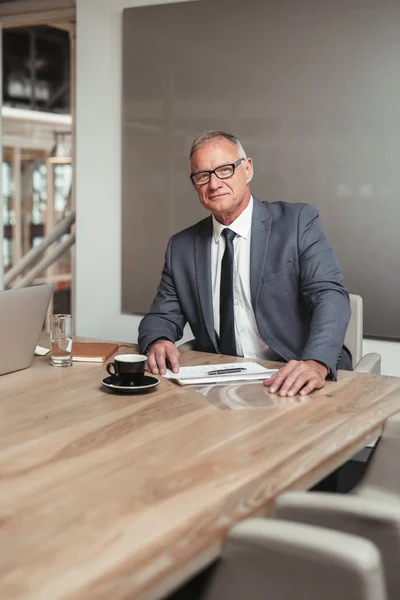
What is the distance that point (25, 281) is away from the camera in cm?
533

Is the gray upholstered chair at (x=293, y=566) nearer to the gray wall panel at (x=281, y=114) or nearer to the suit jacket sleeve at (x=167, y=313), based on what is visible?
the suit jacket sleeve at (x=167, y=313)

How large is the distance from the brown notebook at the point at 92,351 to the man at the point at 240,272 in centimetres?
14

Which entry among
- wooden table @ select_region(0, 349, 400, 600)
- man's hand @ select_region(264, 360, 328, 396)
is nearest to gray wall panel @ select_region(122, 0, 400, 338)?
wooden table @ select_region(0, 349, 400, 600)

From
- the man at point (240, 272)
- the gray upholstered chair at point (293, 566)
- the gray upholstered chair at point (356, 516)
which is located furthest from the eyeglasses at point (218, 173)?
the gray upholstered chair at point (293, 566)

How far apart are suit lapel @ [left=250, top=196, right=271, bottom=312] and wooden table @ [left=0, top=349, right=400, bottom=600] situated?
611mm

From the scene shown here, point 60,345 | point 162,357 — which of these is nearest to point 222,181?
point 162,357

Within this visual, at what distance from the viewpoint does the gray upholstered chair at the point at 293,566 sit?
1.00m

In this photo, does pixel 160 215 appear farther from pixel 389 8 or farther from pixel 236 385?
pixel 236 385

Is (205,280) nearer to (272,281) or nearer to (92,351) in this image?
(272,281)

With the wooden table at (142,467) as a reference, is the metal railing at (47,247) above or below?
above

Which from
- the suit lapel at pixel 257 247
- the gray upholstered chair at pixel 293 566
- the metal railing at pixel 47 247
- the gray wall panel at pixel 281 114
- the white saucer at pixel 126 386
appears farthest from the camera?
the metal railing at pixel 47 247

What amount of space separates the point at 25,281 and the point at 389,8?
3044 mm

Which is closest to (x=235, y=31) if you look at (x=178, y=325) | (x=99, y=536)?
(x=178, y=325)

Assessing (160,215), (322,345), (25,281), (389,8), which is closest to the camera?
(322,345)
